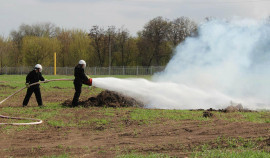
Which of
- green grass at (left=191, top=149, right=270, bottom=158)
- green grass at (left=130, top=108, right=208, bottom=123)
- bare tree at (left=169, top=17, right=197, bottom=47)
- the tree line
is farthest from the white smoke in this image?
the tree line

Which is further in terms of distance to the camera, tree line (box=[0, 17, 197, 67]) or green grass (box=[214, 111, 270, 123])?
tree line (box=[0, 17, 197, 67])

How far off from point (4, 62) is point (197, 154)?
83772mm

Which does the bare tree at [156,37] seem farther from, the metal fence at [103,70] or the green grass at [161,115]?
the green grass at [161,115]

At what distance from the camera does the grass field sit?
782 cm

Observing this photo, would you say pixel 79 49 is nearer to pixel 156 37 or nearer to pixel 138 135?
pixel 156 37

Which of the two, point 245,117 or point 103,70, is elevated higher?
point 103,70

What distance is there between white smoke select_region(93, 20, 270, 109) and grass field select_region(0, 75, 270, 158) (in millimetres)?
2551

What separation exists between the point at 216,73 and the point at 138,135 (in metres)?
9.44

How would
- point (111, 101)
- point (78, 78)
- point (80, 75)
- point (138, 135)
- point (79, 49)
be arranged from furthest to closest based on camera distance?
point (79, 49) → point (111, 101) → point (78, 78) → point (80, 75) → point (138, 135)

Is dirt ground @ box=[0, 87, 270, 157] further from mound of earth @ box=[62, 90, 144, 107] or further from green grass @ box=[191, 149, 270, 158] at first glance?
mound of earth @ box=[62, 90, 144, 107]

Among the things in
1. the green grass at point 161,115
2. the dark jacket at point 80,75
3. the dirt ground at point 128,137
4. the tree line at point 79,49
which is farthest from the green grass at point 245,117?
the tree line at point 79,49

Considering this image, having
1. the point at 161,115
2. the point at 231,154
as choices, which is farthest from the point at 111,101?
the point at 231,154

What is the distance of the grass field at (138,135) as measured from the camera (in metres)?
7.82

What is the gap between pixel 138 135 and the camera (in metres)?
9.62
